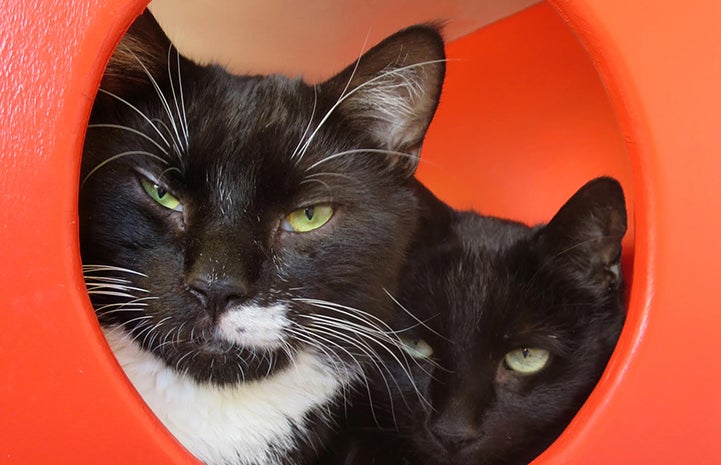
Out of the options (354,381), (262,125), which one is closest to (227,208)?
(262,125)

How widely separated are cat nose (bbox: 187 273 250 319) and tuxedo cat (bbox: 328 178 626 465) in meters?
0.39

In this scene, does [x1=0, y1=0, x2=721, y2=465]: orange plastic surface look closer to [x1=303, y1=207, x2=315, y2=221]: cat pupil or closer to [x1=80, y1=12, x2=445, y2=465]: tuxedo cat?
[x1=80, y1=12, x2=445, y2=465]: tuxedo cat

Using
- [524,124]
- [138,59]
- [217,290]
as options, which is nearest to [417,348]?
[217,290]

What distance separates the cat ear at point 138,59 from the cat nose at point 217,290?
0.31 m

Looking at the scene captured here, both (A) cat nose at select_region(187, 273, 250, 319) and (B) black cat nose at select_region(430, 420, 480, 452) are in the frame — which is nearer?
(A) cat nose at select_region(187, 273, 250, 319)

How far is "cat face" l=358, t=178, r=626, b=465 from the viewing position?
1.06 meters

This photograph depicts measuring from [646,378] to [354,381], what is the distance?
1.42ft

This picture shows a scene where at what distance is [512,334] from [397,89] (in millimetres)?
427

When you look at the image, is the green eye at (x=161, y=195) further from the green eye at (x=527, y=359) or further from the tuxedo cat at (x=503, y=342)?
the green eye at (x=527, y=359)

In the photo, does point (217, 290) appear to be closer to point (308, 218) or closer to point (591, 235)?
point (308, 218)

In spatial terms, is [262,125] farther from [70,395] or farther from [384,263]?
[70,395]

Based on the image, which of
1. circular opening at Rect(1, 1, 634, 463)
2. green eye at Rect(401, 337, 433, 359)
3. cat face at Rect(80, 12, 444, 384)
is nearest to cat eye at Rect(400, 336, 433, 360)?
green eye at Rect(401, 337, 433, 359)

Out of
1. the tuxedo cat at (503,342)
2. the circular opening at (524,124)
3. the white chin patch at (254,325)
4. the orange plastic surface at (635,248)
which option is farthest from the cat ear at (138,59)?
the circular opening at (524,124)

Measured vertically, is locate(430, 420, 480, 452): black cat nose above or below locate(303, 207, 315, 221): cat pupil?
below
